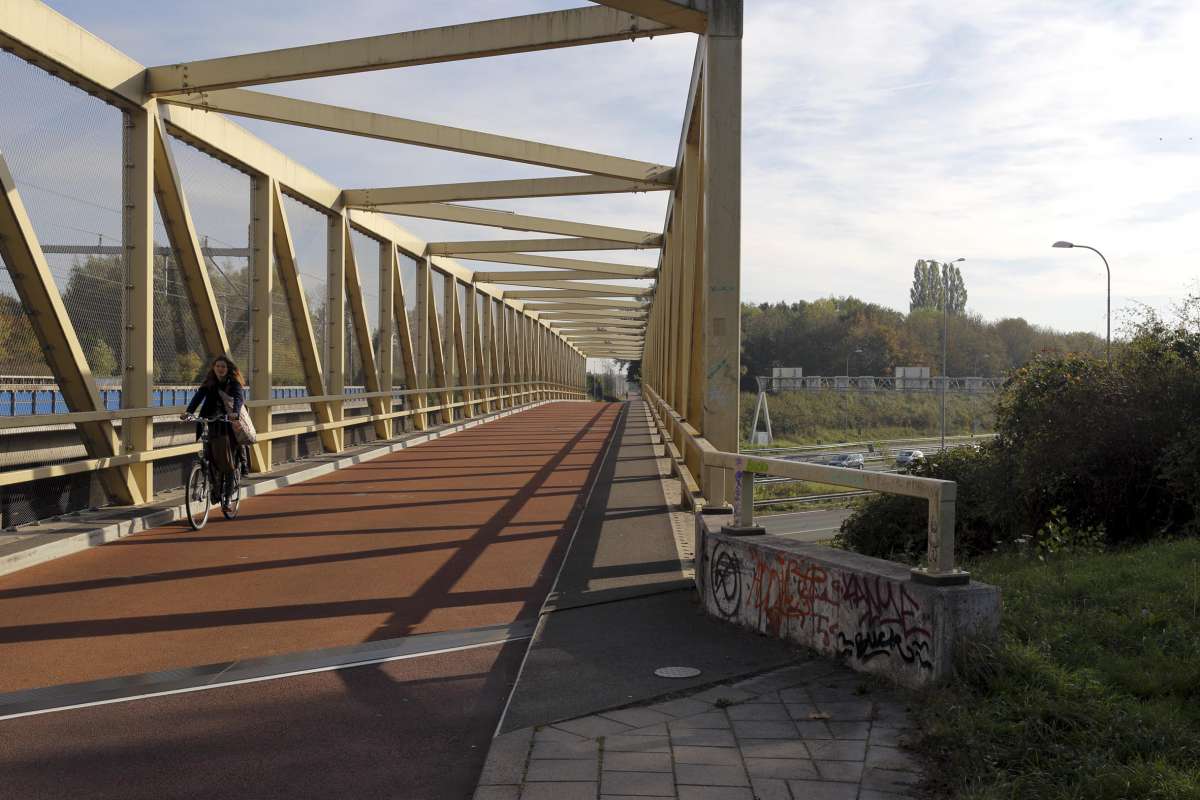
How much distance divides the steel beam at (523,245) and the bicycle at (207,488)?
13.4m

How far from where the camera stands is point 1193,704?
3410 millimetres

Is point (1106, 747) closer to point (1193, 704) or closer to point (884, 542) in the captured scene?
point (1193, 704)

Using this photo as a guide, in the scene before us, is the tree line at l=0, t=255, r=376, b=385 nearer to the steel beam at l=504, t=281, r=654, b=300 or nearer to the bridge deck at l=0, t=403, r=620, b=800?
the bridge deck at l=0, t=403, r=620, b=800

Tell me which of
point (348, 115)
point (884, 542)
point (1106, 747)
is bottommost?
point (884, 542)

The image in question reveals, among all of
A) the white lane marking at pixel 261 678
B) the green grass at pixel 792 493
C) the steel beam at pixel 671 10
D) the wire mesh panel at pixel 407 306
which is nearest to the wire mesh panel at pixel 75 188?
the steel beam at pixel 671 10

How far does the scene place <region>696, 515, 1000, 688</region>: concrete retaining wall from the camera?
373 centimetres

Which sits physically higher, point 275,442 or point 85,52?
point 85,52

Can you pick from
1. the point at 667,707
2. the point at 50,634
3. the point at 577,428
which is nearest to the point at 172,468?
the point at 50,634

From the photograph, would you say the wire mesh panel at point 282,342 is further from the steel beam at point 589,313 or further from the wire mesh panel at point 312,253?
the steel beam at point 589,313

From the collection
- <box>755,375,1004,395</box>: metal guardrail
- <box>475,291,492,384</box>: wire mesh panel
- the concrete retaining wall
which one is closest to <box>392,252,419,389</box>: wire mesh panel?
<box>475,291,492,384</box>: wire mesh panel

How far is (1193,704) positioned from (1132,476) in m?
5.42

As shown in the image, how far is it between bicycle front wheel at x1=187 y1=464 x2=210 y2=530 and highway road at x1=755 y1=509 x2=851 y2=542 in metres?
22.0

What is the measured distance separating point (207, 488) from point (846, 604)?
6.26m

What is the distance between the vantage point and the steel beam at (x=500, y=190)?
15.5 m
